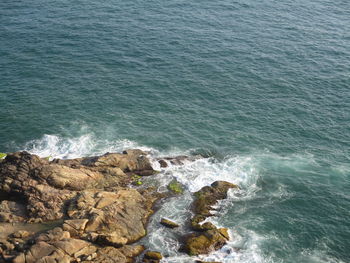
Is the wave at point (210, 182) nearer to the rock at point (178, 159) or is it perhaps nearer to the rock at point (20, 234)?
the rock at point (178, 159)

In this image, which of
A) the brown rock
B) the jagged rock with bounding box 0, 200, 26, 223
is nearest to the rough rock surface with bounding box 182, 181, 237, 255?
the brown rock

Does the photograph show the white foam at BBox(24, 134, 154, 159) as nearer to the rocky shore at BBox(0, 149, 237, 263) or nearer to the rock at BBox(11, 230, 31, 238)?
the rocky shore at BBox(0, 149, 237, 263)

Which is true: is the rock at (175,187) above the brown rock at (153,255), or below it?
above

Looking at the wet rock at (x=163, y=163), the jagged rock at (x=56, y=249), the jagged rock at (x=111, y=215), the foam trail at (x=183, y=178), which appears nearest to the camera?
the jagged rock at (x=56, y=249)

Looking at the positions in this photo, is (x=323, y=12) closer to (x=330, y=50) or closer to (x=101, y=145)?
(x=330, y=50)

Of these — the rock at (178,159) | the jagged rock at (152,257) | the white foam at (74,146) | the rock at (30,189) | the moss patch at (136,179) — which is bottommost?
the jagged rock at (152,257)

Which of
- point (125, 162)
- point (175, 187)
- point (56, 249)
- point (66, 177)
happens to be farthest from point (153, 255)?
point (125, 162)

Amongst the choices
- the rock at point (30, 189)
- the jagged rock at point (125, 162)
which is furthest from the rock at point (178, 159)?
the rock at point (30, 189)
